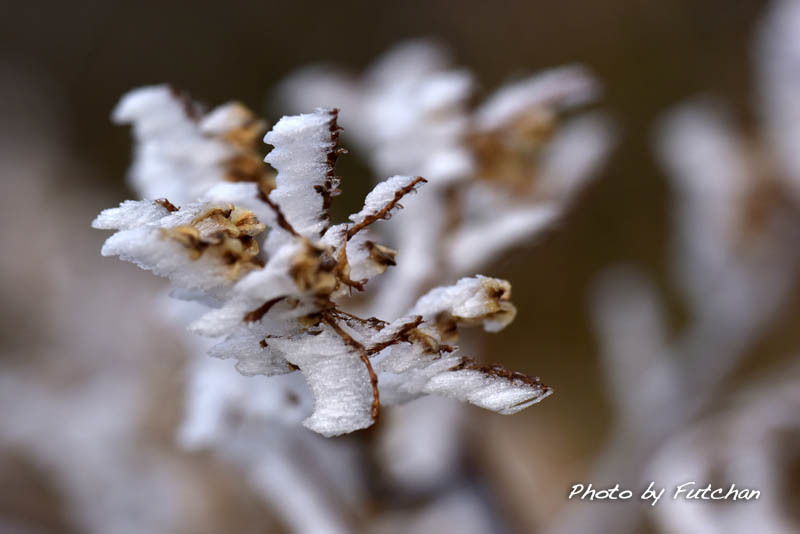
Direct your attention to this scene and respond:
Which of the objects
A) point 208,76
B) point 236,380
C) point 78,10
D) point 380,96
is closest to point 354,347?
point 236,380

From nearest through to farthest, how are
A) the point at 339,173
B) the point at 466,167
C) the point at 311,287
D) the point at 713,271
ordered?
the point at 311,287, the point at 466,167, the point at 713,271, the point at 339,173

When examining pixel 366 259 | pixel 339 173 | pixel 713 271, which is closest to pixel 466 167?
pixel 366 259

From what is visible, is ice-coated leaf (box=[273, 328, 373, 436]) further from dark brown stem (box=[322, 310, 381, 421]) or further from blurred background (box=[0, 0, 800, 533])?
blurred background (box=[0, 0, 800, 533])

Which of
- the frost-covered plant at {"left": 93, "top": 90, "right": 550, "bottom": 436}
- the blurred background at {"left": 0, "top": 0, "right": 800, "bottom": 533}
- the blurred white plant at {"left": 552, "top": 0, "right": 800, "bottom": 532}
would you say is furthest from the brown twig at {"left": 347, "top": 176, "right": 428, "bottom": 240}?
the blurred background at {"left": 0, "top": 0, "right": 800, "bottom": 533}

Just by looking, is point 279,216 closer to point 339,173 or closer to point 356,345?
point 356,345

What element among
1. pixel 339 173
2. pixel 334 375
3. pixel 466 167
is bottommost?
pixel 334 375

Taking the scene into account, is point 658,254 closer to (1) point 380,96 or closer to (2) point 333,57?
(2) point 333,57

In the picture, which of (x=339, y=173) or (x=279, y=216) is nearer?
(x=279, y=216)

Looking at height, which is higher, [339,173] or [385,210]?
[339,173]
